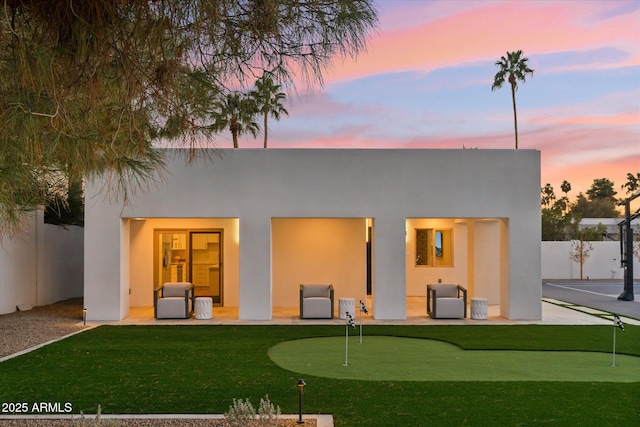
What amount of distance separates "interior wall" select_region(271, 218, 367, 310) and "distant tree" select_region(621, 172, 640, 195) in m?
46.4

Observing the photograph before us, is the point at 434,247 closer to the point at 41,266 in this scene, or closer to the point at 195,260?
the point at 195,260

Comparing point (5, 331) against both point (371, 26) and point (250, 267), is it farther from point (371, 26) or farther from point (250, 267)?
point (371, 26)

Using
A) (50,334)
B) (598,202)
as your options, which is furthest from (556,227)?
(50,334)

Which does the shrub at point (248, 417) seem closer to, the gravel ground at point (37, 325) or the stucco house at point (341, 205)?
the gravel ground at point (37, 325)

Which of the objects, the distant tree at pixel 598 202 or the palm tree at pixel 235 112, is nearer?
the palm tree at pixel 235 112

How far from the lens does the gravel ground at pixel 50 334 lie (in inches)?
217

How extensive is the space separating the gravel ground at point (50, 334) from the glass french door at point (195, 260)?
7.71 ft

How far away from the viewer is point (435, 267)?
60.3 ft

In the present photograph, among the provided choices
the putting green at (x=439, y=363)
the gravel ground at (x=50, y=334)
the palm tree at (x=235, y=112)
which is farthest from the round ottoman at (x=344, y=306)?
the palm tree at (x=235, y=112)

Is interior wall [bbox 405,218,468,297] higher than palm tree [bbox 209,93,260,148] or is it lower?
lower

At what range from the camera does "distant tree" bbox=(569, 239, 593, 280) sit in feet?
92.1

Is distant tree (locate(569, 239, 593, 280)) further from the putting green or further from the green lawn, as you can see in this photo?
the putting green

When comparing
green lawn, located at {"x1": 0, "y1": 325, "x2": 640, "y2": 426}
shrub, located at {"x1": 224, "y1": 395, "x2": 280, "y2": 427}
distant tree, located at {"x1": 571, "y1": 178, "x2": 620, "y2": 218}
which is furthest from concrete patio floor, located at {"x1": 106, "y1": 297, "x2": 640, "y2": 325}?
distant tree, located at {"x1": 571, "y1": 178, "x2": 620, "y2": 218}

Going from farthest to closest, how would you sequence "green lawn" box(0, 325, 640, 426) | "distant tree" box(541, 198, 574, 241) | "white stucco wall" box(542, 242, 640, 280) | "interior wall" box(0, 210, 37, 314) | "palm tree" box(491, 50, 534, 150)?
"distant tree" box(541, 198, 574, 241) → "palm tree" box(491, 50, 534, 150) → "white stucco wall" box(542, 242, 640, 280) → "interior wall" box(0, 210, 37, 314) → "green lawn" box(0, 325, 640, 426)
